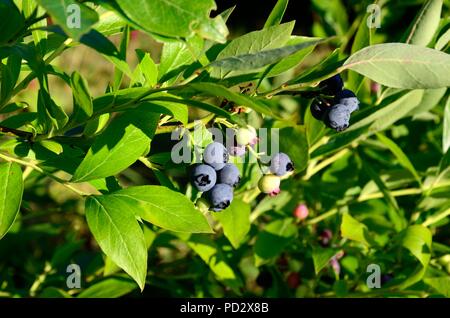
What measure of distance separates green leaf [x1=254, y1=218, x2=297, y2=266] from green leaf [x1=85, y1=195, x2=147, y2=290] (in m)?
0.55

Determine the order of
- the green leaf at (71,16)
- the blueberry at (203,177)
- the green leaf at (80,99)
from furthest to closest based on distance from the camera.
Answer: the blueberry at (203,177) → the green leaf at (80,99) → the green leaf at (71,16)

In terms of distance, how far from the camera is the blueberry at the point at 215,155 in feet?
2.84

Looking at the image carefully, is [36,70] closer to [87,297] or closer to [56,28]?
[56,28]

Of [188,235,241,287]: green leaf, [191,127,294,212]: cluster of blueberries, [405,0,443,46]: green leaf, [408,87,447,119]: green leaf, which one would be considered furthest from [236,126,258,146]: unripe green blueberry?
[408,87,447,119]: green leaf

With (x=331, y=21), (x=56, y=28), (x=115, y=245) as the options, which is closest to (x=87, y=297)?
(x=115, y=245)

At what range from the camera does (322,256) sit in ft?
4.39

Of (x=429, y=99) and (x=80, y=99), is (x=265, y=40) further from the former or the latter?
(x=429, y=99)

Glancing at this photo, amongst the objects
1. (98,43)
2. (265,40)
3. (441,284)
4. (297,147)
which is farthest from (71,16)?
(441,284)

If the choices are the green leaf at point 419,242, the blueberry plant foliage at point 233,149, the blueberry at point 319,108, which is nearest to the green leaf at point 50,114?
the blueberry plant foliage at point 233,149

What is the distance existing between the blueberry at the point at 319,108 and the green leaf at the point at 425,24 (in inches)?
11.4

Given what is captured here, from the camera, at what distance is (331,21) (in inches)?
88.3

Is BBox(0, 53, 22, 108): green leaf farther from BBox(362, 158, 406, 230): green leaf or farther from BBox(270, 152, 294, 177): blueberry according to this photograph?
BBox(362, 158, 406, 230): green leaf

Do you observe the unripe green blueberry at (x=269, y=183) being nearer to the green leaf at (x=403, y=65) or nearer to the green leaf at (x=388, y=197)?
the green leaf at (x=403, y=65)

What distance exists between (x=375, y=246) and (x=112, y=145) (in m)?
0.67
